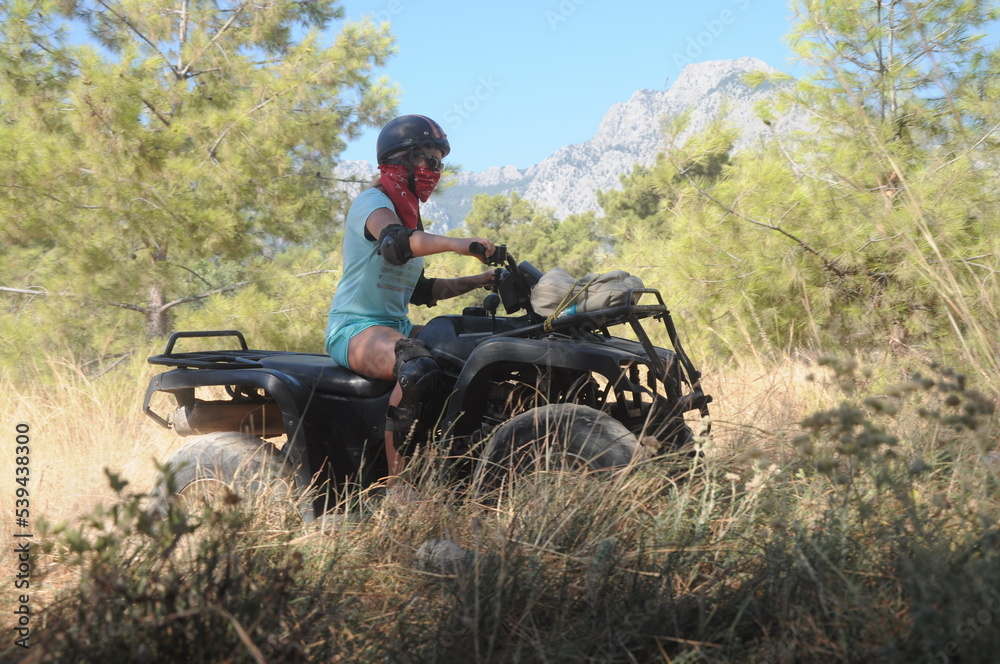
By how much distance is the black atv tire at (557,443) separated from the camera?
8.81ft

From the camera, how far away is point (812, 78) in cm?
643

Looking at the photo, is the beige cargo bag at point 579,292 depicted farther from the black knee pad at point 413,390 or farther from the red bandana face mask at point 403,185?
the red bandana face mask at point 403,185

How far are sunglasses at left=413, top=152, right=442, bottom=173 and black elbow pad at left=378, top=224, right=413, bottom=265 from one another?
1.84 ft

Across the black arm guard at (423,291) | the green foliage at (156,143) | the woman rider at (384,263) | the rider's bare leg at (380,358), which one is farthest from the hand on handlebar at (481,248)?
the green foliage at (156,143)

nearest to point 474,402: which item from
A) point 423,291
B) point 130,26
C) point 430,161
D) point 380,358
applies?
point 380,358

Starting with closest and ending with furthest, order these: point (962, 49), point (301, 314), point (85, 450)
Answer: point (85, 450)
point (962, 49)
point (301, 314)

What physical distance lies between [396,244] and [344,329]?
1.97 feet

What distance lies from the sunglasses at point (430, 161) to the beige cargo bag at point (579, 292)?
2.81ft

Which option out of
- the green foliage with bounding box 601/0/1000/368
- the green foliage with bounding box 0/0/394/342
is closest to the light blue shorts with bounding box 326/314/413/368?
the green foliage with bounding box 601/0/1000/368

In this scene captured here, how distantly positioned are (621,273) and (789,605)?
4.44ft

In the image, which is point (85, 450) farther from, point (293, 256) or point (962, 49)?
point (962, 49)

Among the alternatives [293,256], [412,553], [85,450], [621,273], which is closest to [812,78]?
[621,273]

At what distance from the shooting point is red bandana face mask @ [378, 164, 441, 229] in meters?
3.44

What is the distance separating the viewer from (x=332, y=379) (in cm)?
325
